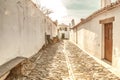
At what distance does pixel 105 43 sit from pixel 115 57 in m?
2.51

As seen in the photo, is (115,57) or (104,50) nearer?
(115,57)

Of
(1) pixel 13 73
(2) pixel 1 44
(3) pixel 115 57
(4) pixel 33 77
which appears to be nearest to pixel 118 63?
(3) pixel 115 57

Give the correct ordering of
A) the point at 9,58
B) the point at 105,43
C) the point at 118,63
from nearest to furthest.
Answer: the point at 9,58, the point at 118,63, the point at 105,43

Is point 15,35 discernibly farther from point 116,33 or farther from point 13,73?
point 116,33

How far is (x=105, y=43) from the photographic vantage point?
11367 millimetres

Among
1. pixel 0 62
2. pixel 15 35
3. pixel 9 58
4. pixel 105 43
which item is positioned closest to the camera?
pixel 0 62

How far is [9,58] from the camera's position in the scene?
644 cm

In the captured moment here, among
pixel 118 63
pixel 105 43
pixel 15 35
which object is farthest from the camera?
pixel 105 43

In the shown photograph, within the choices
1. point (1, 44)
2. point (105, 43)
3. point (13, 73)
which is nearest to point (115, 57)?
point (105, 43)

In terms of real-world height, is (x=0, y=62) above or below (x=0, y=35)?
below

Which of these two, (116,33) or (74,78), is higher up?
(116,33)

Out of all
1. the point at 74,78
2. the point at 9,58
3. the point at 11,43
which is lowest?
the point at 74,78

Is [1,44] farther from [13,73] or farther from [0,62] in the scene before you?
[13,73]

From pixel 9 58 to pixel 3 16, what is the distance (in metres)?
1.53
